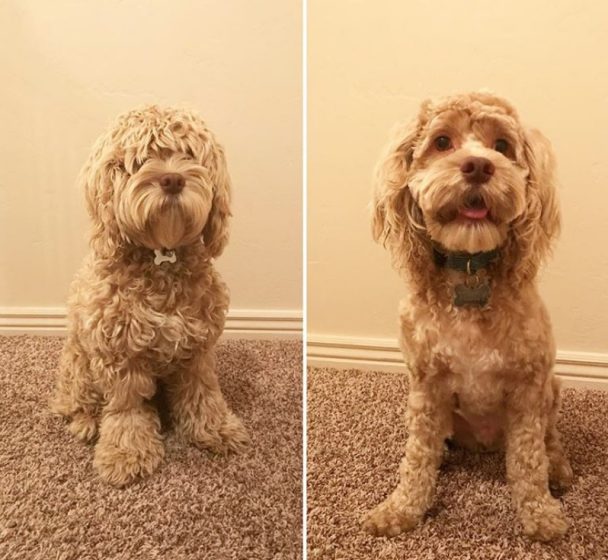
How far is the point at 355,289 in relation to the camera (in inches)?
51.3

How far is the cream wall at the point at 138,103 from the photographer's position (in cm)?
87

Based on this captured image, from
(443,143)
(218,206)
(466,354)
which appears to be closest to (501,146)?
(443,143)

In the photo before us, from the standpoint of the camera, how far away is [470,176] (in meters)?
0.88

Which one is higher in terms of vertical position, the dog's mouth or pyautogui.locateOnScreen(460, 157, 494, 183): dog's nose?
pyautogui.locateOnScreen(460, 157, 494, 183): dog's nose

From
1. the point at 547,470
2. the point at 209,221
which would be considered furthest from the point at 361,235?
the point at 547,470

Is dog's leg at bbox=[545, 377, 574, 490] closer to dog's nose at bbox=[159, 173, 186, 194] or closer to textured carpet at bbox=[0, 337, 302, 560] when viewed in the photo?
textured carpet at bbox=[0, 337, 302, 560]

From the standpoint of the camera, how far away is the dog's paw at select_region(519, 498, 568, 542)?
39.4 inches

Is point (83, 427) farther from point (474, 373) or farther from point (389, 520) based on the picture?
point (474, 373)

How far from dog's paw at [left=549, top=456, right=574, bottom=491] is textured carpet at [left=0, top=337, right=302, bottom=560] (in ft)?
1.69

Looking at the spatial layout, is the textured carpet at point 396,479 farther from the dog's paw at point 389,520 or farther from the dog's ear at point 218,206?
the dog's ear at point 218,206

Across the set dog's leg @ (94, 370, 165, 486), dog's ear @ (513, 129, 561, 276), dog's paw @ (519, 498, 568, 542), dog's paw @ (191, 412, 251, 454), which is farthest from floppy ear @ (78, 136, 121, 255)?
dog's paw @ (519, 498, 568, 542)

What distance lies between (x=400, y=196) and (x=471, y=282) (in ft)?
0.64

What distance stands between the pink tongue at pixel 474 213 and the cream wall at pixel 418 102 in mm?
336

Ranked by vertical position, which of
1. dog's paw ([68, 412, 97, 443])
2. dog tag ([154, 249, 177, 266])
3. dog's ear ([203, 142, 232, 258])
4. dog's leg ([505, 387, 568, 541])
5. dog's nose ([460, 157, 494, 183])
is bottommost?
dog's leg ([505, 387, 568, 541])
